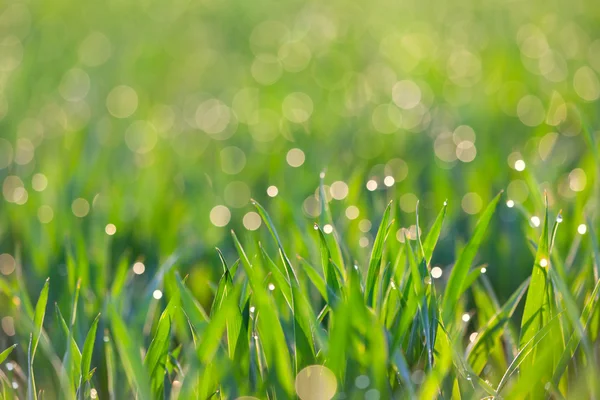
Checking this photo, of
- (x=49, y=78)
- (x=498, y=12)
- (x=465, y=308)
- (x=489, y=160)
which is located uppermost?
(x=49, y=78)

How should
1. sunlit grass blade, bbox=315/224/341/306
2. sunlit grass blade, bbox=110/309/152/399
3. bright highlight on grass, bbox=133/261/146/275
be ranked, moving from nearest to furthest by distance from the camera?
1. sunlit grass blade, bbox=110/309/152/399
2. sunlit grass blade, bbox=315/224/341/306
3. bright highlight on grass, bbox=133/261/146/275

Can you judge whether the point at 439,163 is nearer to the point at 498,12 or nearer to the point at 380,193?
the point at 380,193

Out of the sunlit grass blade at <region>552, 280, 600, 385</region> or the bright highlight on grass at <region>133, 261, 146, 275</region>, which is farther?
the bright highlight on grass at <region>133, 261, 146, 275</region>

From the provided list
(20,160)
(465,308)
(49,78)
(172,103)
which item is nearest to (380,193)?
(465,308)

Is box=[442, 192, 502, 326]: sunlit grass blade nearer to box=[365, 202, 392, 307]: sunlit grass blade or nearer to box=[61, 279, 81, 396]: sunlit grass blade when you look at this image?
box=[365, 202, 392, 307]: sunlit grass blade

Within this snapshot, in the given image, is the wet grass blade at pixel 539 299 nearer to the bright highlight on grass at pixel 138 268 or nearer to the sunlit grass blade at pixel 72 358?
the sunlit grass blade at pixel 72 358

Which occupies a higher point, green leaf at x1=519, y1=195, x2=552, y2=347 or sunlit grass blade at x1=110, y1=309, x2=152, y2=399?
sunlit grass blade at x1=110, y1=309, x2=152, y2=399

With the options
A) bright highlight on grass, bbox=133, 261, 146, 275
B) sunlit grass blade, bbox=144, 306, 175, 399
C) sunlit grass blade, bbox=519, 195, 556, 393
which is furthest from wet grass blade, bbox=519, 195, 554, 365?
bright highlight on grass, bbox=133, 261, 146, 275

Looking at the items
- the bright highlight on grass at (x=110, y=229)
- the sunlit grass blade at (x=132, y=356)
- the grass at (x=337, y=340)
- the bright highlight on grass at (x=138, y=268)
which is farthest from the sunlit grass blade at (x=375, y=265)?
the bright highlight on grass at (x=110, y=229)
